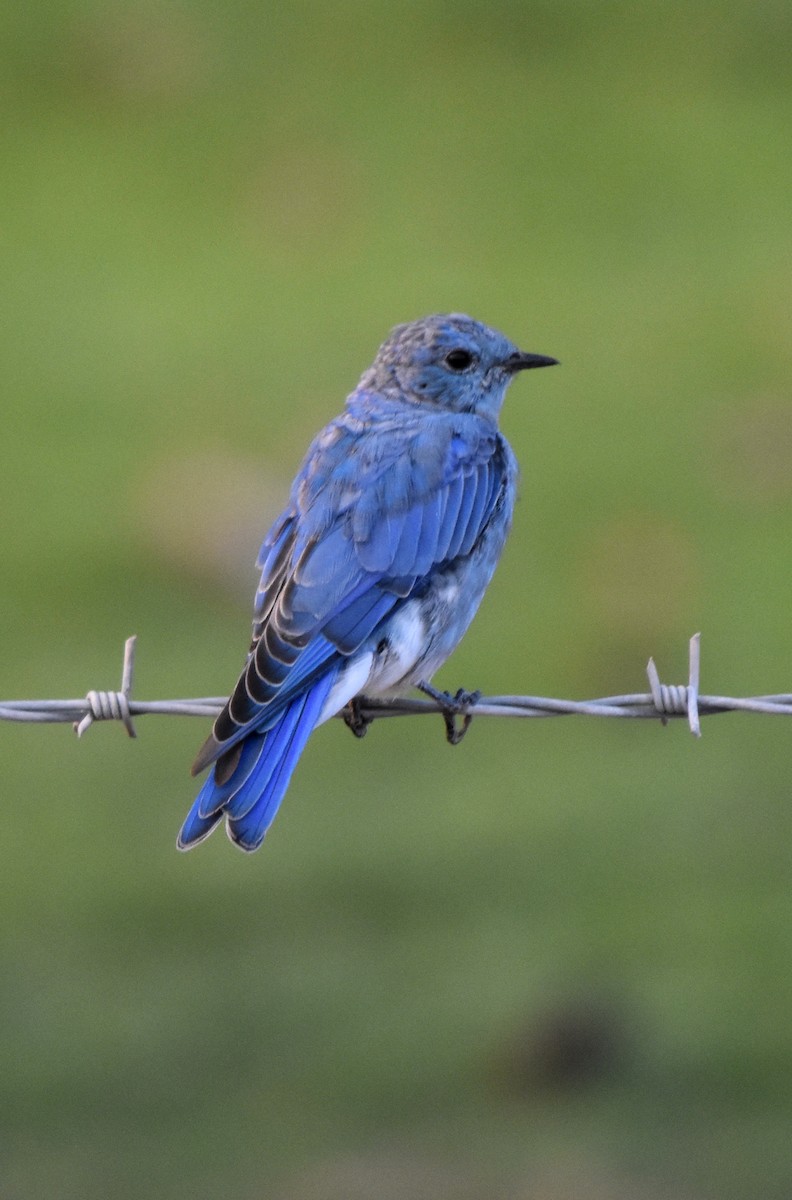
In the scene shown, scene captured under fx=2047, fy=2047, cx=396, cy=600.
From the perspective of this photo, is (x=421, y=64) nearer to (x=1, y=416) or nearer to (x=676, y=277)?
(x=676, y=277)

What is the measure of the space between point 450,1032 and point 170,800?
2.24 meters

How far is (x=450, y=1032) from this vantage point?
7.69 meters

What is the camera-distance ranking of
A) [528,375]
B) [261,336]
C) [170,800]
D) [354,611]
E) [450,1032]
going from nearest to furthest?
[354,611]
[450,1032]
[170,800]
[528,375]
[261,336]

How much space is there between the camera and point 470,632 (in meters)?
10.8

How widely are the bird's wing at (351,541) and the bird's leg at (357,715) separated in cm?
39

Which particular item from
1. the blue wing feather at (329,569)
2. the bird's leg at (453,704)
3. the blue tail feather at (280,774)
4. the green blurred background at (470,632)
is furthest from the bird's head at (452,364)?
the green blurred background at (470,632)

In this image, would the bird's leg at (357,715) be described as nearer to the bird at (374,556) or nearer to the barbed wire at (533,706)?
the bird at (374,556)

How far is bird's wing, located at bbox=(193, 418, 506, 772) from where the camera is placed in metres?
5.15

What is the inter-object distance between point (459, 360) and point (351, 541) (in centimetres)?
102

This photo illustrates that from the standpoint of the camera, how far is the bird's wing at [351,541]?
5.15m

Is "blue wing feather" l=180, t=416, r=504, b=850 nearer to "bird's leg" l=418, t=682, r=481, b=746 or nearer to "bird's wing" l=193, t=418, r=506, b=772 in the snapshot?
"bird's wing" l=193, t=418, r=506, b=772

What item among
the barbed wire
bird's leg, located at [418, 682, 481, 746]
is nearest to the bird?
bird's leg, located at [418, 682, 481, 746]

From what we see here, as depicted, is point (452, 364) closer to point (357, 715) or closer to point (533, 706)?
point (357, 715)

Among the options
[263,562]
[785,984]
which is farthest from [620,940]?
[263,562]
